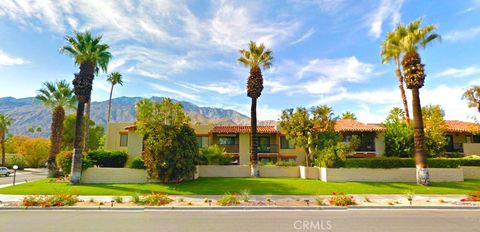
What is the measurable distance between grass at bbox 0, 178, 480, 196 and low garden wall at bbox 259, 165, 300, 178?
4.64m

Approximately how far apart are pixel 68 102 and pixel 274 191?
2673cm

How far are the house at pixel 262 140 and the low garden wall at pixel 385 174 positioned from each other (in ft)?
30.6

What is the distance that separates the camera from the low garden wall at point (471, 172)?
87.9ft

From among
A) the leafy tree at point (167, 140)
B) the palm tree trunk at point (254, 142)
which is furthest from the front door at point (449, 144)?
the leafy tree at point (167, 140)

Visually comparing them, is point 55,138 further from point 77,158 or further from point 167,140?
point 167,140

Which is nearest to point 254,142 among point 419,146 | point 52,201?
point 419,146

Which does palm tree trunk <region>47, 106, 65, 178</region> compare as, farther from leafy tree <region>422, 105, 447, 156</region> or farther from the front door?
the front door

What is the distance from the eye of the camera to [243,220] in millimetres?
11320

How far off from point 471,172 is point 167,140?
27.7 metres

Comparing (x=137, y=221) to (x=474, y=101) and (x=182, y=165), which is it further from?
(x=474, y=101)

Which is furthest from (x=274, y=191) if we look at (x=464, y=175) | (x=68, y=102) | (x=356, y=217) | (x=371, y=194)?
(x=68, y=102)

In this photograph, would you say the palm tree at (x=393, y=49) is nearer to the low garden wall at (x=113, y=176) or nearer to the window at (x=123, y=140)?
the low garden wall at (x=113, y=176)

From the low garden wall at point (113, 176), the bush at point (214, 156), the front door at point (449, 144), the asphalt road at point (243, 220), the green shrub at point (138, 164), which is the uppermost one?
the front door at point (449, 144)

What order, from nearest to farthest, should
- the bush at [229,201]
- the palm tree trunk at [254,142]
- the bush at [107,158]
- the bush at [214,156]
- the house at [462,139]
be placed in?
the bush at [229,201], the bush at [107,158], the palm tree trunk at [254,142], the bush at [214,156], the house at [462,139]
